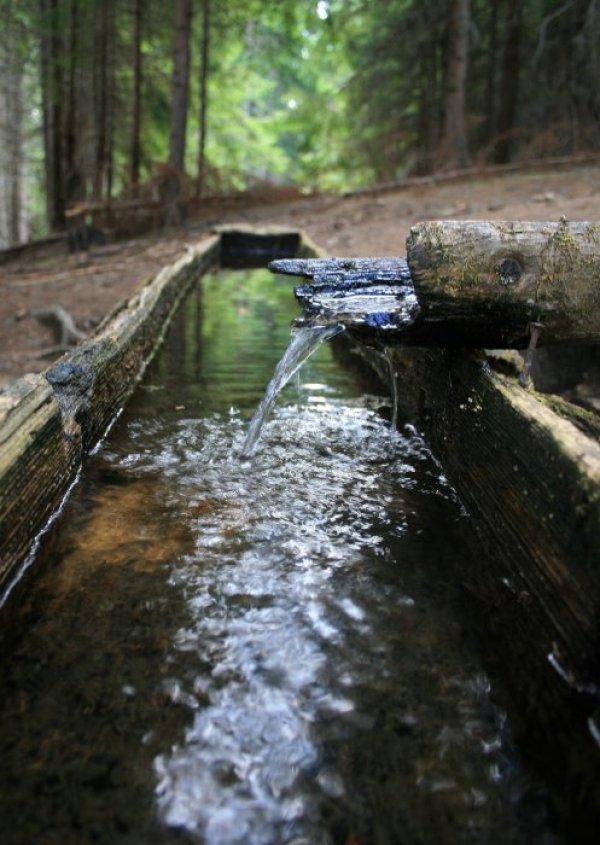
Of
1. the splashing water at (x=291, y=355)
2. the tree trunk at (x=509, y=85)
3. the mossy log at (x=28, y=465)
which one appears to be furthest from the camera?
the tree trunk at (x=509, y=85)

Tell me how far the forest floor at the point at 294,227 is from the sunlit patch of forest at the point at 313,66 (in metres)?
1.58

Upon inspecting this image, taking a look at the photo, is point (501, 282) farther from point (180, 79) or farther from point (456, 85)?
point (456, 85)

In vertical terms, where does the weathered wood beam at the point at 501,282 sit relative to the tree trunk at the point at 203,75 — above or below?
below

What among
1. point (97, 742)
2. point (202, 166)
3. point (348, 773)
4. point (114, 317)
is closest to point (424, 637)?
point (348, 773)

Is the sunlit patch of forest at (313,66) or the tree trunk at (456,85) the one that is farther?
the sunlit patch of forest at (313,66)

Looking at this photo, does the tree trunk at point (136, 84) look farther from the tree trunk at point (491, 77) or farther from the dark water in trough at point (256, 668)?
the dark water in trough at point (256, 668)

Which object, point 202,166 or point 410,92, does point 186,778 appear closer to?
point 202,166

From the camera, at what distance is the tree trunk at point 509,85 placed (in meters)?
16.5

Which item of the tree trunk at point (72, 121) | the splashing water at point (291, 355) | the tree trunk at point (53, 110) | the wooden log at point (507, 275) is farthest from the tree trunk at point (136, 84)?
the wooden log at point (507, 275)

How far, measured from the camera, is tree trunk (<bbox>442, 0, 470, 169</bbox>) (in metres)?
15.2

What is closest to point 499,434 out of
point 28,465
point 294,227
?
point 28,465

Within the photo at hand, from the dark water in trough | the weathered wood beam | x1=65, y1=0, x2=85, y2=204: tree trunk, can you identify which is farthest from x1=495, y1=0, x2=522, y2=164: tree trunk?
the dark water in trough

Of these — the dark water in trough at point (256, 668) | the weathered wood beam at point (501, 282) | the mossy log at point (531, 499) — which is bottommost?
the dark water in trough at point (256, 668)

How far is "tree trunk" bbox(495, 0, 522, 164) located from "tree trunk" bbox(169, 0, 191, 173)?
756 cm
